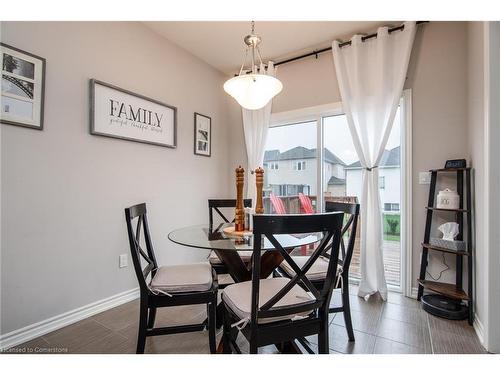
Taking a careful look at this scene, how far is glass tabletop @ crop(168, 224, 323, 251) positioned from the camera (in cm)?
142

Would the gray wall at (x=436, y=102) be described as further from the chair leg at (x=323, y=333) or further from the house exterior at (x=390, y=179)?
the chair leg at (x=323, y=333)

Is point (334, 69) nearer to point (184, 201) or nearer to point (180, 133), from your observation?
point (180, 133)

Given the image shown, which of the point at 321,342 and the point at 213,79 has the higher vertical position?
the point at 213,79

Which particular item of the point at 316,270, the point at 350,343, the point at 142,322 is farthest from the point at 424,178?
the point at 142,322

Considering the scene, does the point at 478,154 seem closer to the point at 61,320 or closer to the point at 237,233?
the point at 237,233

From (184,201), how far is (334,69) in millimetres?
2208

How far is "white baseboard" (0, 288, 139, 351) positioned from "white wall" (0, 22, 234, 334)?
41mm

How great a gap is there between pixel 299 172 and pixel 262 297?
1.98m

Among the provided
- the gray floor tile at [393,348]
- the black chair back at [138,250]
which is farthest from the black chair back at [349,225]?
the black chair back at [138,250]

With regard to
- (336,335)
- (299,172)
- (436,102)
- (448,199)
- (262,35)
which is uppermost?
A: (262,35)

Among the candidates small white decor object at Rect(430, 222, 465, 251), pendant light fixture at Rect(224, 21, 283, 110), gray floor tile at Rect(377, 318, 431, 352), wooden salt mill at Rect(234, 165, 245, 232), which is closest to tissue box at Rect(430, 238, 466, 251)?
small white decor object at Rect(430, 222, 465, 251)

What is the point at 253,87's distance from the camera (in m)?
1.76
